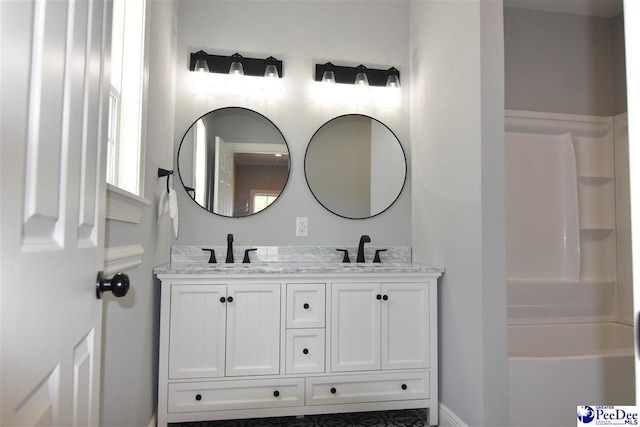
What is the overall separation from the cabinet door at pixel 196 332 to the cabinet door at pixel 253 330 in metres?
0.05

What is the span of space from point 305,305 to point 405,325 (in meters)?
0.57

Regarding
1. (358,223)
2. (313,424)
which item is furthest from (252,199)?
(313,424)

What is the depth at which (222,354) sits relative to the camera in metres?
1.89

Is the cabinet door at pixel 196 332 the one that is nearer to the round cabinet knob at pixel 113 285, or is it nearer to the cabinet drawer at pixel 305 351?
the cabinet drawer at pixel 305 351

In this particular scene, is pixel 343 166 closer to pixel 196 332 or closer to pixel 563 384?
pixel 196 332

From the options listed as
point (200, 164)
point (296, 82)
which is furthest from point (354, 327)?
point (296, 82)

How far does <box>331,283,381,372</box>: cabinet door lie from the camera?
6.51 feet

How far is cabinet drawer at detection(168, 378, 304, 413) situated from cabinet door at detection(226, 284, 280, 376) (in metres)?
0.07

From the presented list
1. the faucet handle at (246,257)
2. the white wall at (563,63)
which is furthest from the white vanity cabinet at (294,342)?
the white wall at (563,63)

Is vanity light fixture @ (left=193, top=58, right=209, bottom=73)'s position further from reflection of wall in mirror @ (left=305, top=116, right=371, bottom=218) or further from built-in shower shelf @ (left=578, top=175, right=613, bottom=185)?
built-in shower shelf @ (left=578, top=175, right=613, bottom=185)

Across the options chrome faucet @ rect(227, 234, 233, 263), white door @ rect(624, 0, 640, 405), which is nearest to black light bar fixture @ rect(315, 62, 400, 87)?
chrome faucet @ rect(227, 234, 233, 263)

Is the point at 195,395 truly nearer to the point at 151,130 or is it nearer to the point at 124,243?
the point at 124,243

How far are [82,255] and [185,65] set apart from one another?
2.03 m

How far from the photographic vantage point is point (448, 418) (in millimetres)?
1942
